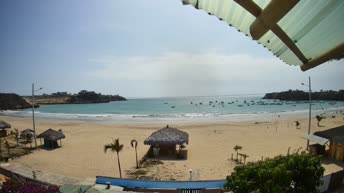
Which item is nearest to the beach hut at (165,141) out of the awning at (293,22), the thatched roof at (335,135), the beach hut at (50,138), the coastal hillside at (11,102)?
the thatched roof at (335,135)

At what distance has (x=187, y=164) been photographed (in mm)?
17625

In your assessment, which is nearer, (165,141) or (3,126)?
(165,141)

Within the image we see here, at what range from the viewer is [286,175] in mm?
5125

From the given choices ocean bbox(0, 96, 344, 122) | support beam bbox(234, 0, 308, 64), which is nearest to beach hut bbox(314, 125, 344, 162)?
support beam bbox(234, 0, 308, 64)

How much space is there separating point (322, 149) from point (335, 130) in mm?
2322

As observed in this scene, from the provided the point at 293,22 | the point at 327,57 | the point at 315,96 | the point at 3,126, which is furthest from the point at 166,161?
the point at 315,96

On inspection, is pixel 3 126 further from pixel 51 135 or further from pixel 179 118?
pixel 179 118

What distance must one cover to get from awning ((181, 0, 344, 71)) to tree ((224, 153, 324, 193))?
13.2 feet

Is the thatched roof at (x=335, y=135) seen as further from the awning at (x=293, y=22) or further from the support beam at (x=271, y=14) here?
the support beam at (x=271, y=14)

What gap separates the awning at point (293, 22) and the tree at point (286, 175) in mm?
4018

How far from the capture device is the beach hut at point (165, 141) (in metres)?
19.2

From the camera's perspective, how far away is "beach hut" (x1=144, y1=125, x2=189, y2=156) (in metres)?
19.2

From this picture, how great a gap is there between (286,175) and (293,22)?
181 inches

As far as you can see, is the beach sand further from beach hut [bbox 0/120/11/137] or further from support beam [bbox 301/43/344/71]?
support beam [bbox 301/43/344/71]
